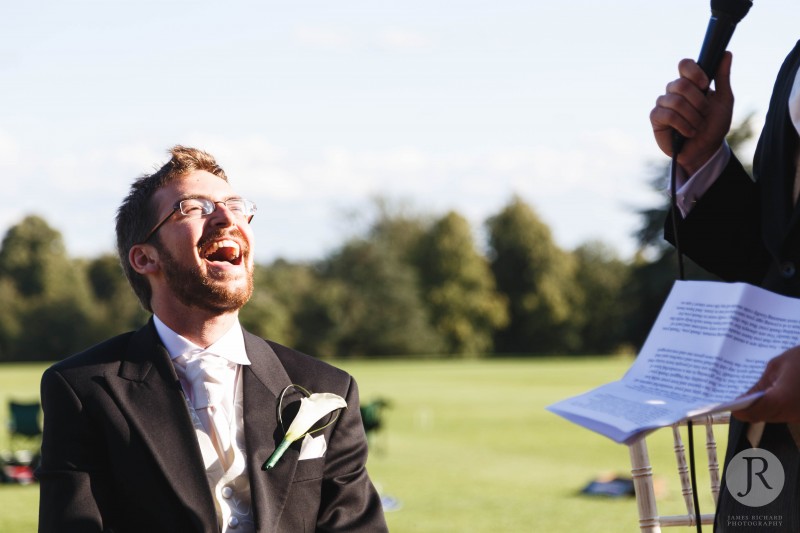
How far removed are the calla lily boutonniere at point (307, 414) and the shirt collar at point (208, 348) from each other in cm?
21

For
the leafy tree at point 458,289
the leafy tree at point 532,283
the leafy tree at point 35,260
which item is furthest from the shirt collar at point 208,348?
the leafy tree at point 458,289

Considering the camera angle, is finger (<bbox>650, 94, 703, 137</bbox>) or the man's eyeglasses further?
the man's eyeglasses

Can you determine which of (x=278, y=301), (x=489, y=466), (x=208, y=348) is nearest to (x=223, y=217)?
(x=208, y=348)

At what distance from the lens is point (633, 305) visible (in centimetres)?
4528

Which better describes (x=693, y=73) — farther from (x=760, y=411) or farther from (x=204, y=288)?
(x=204, y=288)

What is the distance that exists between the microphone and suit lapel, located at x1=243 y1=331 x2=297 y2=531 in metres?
1.90

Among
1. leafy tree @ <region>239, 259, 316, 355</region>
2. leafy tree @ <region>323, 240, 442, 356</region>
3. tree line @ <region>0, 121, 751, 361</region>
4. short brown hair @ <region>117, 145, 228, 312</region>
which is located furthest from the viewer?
leafy tree @ <region>323, 240, 442, 356</region>

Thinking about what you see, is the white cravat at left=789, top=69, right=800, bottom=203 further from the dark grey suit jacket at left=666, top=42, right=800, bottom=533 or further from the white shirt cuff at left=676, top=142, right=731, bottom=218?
the white shirt cuff at left=676, top=142, right=731, bottom=218

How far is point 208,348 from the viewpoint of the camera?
12.5 ft

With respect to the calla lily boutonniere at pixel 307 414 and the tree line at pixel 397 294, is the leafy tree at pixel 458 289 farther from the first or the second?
the calla lily boutonniere at pixel 307 414

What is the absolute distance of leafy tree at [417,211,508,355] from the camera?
94500 mm

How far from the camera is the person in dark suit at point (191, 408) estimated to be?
342 centimetres

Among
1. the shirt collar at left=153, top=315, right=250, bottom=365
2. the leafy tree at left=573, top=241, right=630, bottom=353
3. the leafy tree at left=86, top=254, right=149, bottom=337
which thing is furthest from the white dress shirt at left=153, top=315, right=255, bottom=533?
the leafy tree at left=573, top=241, right=630, bottom=353

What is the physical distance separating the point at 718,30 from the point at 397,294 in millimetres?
88103
